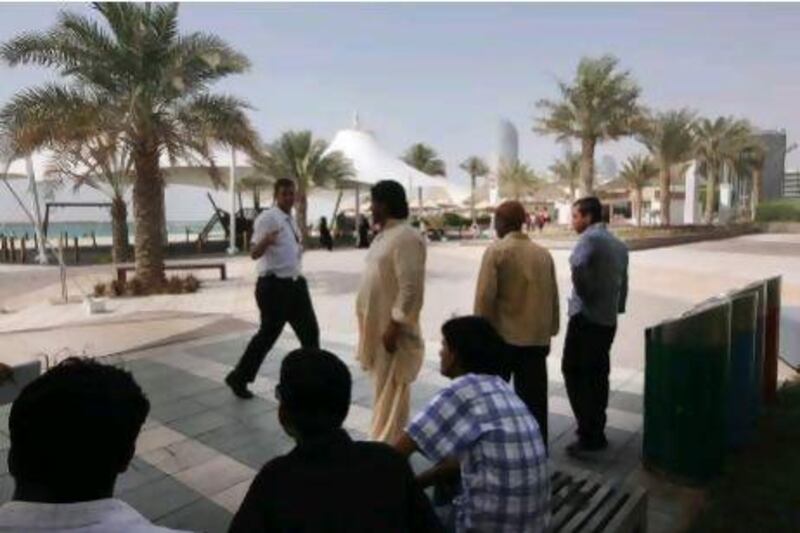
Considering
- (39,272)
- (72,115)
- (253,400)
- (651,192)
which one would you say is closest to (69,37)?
(72,115)

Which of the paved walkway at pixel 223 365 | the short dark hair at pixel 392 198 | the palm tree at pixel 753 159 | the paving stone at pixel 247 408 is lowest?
the paved walkway at pixel 223 365

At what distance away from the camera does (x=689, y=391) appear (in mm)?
3783

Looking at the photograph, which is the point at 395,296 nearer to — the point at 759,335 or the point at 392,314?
the point at 392,314

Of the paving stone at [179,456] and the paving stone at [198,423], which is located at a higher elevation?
the paving stone at [198,423]

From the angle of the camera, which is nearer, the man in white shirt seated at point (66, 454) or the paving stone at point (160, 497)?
the man in white shirt seated at point (66, 454)

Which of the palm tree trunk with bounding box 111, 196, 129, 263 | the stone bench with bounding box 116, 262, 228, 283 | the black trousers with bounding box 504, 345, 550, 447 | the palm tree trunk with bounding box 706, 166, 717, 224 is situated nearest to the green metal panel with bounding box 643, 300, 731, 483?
the black trousers with bounding box 504, 345, 550, 447

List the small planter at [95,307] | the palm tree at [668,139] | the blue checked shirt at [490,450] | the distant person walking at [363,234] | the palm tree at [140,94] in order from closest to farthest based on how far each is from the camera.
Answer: the blue checked shirt at [490,450]
the small planter at [95,307]
the palm tree at [140,94]
the distant person walking at [363,234]
the palm tree at [668,139]

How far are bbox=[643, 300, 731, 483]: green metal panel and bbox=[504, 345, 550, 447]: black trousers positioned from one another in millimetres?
608

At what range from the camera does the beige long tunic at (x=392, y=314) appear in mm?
3594

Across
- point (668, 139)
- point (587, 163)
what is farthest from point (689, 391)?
point (668, 139)

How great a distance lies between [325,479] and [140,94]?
12.4 m

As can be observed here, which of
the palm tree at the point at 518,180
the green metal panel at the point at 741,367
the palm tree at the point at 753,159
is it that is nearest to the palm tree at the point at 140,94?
the green metal panel at the point at 741,367

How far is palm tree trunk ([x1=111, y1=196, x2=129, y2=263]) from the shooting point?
18078mm

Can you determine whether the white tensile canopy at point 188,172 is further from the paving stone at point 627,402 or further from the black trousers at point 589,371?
the black trousers at point 589,371
